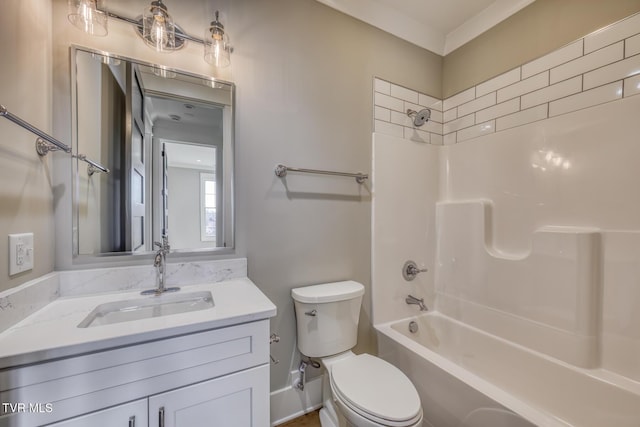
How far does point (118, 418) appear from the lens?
0.73 meters

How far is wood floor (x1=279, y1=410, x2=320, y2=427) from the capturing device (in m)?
1.44

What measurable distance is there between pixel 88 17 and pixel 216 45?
0.47 meters

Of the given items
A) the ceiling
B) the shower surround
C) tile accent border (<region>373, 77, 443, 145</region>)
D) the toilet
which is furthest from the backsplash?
the ceiling

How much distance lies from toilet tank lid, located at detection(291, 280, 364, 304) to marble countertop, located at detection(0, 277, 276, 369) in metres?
0.35

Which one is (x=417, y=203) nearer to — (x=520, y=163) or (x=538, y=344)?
(x=520, y=163)

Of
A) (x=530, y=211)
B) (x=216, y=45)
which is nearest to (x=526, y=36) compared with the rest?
(x=530, y=211)

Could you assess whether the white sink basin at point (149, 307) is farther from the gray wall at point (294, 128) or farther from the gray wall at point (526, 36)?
the gray wall at point (526, 36)

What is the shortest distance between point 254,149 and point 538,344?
1.87m

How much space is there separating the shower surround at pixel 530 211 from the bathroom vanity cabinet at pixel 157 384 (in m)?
0.95

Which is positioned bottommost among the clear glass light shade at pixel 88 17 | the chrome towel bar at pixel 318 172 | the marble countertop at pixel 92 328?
the marble countertop at pixel 92 328

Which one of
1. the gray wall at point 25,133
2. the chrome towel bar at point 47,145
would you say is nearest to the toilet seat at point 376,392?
the gray wall at point 25,133

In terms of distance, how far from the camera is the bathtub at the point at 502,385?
1.07 metres

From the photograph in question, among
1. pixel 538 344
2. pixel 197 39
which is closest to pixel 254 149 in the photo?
pixel 197 39

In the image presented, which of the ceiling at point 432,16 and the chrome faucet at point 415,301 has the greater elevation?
the ceiling at point 432,16
